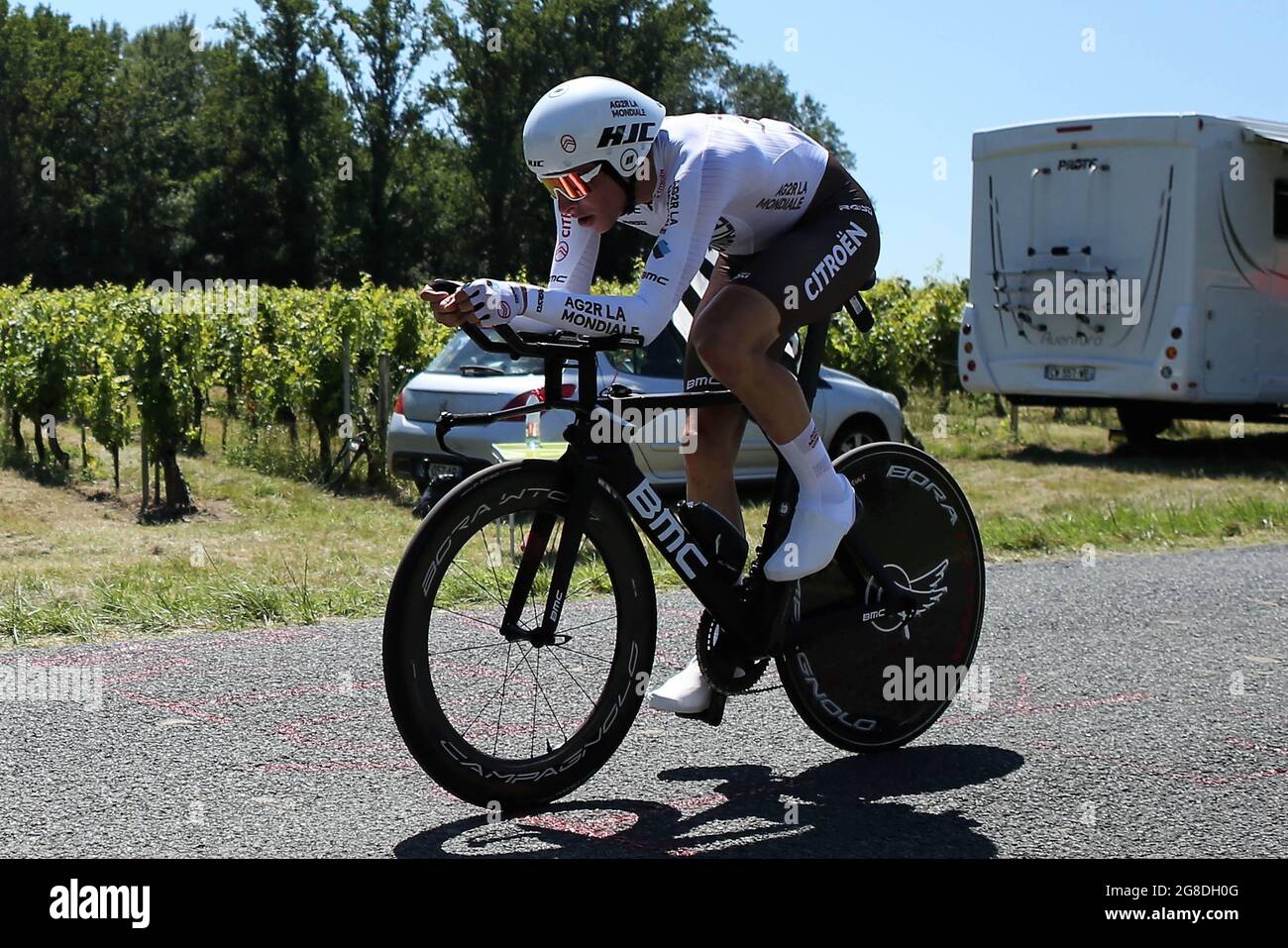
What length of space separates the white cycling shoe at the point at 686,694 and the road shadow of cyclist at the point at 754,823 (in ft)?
0.61

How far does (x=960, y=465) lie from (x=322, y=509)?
7.59 meters

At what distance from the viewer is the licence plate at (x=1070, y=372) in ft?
52.4

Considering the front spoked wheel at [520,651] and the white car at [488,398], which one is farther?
the white car at [488,398]

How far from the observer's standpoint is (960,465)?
58.7 feet

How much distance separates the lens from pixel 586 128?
3.73 meters

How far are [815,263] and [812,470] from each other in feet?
1.94

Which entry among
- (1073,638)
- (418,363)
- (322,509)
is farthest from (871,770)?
(418,363)

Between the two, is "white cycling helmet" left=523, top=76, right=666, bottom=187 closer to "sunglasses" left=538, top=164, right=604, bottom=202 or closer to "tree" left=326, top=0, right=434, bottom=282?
"sunglasses" left=538, top=164, right=604, bottom=202

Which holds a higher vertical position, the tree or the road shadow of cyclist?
the tree

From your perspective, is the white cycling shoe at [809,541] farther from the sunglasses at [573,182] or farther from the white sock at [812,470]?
the sunglasses at [573,182]

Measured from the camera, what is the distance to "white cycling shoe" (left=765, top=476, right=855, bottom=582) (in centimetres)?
423

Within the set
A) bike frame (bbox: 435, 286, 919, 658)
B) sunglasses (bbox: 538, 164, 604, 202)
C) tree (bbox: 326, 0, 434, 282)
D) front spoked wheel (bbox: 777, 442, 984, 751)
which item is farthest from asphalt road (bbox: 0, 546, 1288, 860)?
tree (bbox: 326, 0, 434, 282)

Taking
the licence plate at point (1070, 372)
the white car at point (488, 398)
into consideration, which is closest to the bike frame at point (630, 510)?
the white car at point (488, 398)

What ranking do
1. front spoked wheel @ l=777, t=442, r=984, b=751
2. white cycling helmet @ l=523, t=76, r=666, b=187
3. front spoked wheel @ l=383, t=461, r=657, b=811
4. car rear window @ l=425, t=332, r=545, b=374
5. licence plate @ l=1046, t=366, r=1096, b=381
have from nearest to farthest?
front spoked wheel @ l=383, t=461, r=657, b=811
white cycling helmet @ l=523, t=76, r=666, b=187
front spoked wheel @ l=777, t=442, r=984, b=751
car rear window @ l=425, t=332, r=545, b=374
licence plate @ l=1046, t=366, r=1096, b=381
